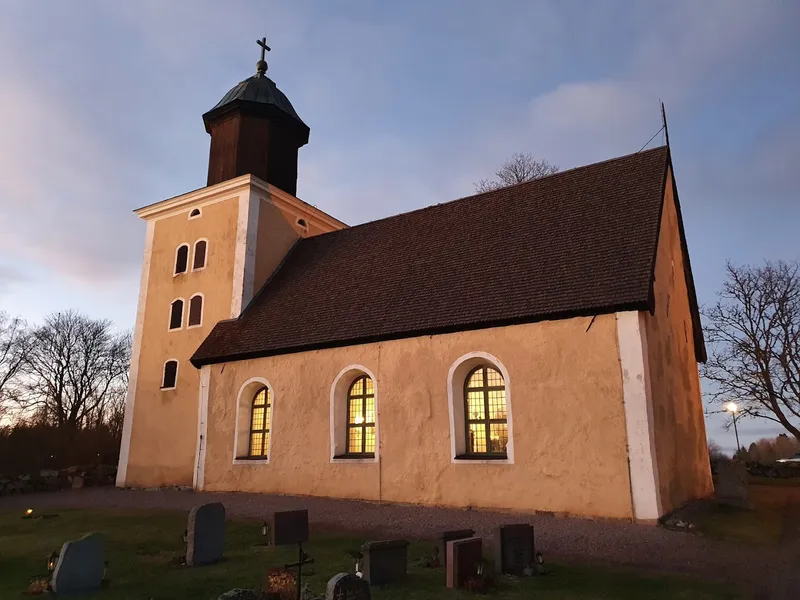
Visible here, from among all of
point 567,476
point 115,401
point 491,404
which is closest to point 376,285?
point 491,404

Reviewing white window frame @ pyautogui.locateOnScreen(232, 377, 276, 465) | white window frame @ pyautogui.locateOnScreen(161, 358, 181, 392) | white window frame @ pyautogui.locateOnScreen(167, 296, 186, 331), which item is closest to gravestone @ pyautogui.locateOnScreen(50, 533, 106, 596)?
white window frame @ pyautogui.locateOnScreen(232, 377, 276, 465)

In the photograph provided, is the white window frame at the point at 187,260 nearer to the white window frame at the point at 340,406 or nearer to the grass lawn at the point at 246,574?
the white window frame at the point at 340,406

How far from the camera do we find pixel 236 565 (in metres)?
7.56

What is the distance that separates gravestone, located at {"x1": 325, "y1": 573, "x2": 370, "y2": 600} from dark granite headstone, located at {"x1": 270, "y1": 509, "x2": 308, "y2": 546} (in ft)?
9.20

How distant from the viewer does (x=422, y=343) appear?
1341 cm

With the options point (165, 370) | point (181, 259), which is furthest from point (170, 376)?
point (181, 259)

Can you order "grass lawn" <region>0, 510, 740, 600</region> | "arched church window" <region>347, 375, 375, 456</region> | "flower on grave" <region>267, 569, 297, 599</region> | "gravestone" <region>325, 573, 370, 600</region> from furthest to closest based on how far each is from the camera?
"arched church window" <region>347, 375, 375, 456</region> < "grass lawn" <region>0, 510, 740, 600</region> < "flower on grave" <region>267, 569, 297, 599</region> < "gravestone" <region>325, 573, 370, 600</region>

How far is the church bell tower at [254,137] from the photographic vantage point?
21016 mm

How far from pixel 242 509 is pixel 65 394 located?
32738mm

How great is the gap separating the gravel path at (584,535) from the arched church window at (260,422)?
1.60 meters

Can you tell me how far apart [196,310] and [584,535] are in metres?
15.4

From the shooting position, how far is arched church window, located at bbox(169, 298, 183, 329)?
20.2 m

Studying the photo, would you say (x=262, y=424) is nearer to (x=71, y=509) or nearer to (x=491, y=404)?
(x=71, y=509)

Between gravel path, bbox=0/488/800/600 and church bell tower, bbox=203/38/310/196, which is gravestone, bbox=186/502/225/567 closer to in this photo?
gravel path, bbox=0/488/800/600
